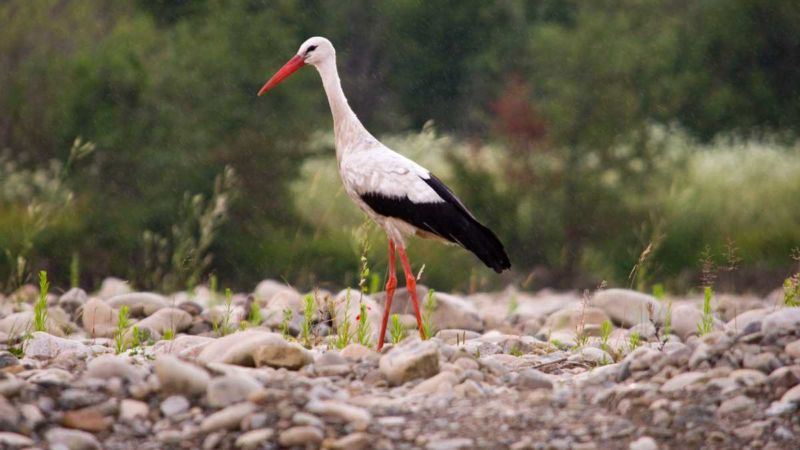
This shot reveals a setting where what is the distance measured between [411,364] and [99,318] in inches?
140

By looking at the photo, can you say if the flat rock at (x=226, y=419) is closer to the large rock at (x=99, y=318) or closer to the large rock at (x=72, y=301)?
the large rock at (x=99, y=318)

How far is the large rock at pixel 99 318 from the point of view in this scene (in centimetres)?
818

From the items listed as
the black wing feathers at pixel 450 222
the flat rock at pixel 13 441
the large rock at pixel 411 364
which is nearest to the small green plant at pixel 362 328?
the black wing feathers at pixel 450 222

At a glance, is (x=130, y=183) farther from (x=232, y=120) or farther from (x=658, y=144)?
(x=658, y=144)

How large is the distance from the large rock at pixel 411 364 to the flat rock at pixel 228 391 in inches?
24.7

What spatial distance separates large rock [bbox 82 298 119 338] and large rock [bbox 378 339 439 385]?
327cm

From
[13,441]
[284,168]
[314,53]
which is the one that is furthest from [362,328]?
[284,168]

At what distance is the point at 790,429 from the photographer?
465cm

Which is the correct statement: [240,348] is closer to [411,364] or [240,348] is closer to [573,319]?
[411,364]

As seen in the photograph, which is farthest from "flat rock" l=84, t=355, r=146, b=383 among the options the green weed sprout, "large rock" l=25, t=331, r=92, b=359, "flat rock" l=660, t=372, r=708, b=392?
the green weed sprout

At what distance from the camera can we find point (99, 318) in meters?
8.27

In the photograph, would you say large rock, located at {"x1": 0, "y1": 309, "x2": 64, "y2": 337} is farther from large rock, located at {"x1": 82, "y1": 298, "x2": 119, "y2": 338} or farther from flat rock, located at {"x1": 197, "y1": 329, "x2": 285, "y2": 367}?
flat rock, located at {"x1": 197, "y1": 329, "x2": 285, "y2": 367}

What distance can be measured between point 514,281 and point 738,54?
1153 cm

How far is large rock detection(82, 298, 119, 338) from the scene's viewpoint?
26.8 ft
